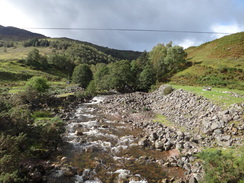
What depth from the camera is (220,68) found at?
167 feet

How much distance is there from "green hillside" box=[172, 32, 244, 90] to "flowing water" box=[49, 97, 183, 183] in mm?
34381

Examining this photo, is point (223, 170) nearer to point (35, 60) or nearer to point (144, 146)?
point (144, 146)

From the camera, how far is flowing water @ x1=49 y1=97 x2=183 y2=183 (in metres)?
11.9

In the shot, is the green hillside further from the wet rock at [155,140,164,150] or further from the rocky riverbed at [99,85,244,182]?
the wet rock at [155,140,164,150]

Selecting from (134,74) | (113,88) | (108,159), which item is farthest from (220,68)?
(108,159)

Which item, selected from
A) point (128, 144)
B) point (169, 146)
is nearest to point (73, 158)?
point (128, 144)

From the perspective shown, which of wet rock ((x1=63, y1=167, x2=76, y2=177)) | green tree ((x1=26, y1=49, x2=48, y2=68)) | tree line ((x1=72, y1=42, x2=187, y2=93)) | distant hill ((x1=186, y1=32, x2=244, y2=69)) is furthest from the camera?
green tree ((x1=26, y1=49, x2=48, y2=68))

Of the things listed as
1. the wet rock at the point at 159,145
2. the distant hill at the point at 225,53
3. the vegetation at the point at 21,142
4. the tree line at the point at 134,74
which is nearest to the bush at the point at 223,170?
the wet rock at the point at 159,145

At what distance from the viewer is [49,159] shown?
44.7ft

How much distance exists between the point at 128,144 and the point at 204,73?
46.7 m

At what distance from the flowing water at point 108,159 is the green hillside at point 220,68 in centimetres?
3438

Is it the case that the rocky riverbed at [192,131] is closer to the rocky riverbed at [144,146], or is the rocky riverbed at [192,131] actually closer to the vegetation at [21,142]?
the rocky riverbed at [144,146]

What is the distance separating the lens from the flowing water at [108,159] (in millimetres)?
11859

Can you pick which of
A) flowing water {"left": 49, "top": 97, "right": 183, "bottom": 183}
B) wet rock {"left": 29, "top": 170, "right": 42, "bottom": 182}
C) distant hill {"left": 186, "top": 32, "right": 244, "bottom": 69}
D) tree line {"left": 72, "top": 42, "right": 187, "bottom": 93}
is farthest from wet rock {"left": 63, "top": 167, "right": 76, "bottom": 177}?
distant hill {"left": 186, "top": 32, "right": 244, "bottom": 69}
